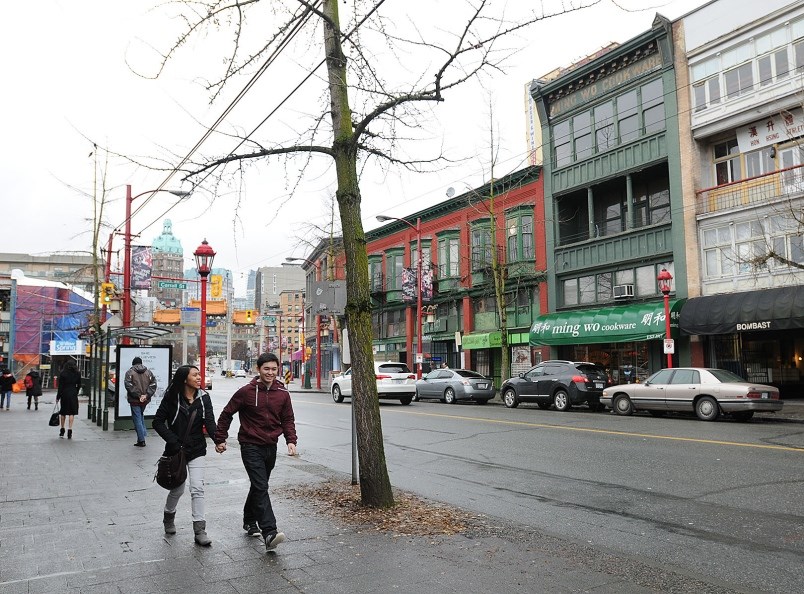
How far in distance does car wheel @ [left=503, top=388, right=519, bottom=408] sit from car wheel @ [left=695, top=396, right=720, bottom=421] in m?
7.51

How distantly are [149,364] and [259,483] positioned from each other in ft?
36.1

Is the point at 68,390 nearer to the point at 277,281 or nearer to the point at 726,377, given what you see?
the point at 726,377

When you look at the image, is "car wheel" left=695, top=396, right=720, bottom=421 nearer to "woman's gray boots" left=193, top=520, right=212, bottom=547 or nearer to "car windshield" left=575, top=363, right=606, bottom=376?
"car windshield" left=575, top=363, right=606, bottom=376

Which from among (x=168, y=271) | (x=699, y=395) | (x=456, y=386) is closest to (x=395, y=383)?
(x=456, y=386)

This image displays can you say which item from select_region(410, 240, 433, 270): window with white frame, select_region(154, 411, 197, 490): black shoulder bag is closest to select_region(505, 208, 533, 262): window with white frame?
select_region(410, 240, 433, 270): window with white frame

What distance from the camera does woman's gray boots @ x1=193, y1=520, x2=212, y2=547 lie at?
571cm

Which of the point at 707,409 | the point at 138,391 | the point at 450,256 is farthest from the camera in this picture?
the point at 450,256

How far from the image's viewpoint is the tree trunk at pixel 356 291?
7082 millimetres

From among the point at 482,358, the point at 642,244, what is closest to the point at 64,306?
the point at 482,358

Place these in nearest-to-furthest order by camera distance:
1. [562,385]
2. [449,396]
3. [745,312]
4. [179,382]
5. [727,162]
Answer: [179,382]
[745,312]
[562,385]
[727,162]
[449,396]

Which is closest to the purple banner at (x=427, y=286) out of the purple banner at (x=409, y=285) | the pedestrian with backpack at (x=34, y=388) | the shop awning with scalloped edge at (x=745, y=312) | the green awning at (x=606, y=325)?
the purple banner at (x=409, y=285)

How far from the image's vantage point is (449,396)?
89.7ft

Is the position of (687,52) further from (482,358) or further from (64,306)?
(64,306)

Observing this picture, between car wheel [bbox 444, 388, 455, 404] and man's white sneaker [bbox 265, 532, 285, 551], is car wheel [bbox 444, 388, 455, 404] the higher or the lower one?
the lower one
